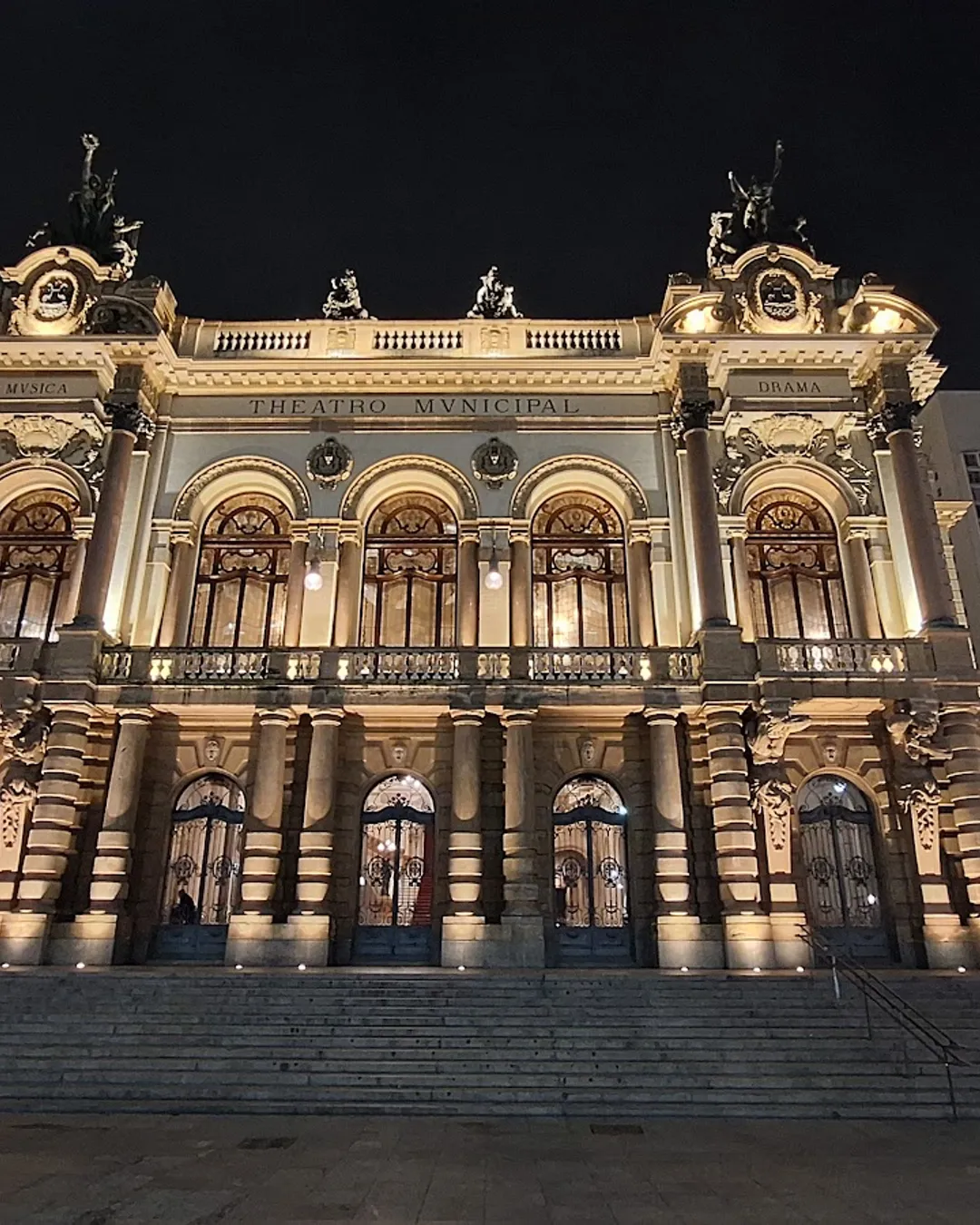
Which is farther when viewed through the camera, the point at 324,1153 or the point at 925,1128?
the point at 925,1128

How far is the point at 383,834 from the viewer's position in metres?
22.2

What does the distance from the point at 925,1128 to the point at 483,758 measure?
12134mm

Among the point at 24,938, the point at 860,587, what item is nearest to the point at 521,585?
the point at 860,587

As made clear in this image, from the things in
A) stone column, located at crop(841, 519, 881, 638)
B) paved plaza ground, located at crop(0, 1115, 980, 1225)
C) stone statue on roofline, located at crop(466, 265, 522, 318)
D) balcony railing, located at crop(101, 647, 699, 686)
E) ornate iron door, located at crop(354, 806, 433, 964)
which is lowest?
paved plaza ground, located at crop(0, 1115, 980, 1225)

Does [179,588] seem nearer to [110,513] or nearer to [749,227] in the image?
[110,513]

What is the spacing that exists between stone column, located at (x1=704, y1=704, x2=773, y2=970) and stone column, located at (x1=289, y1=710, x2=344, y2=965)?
28.9ft

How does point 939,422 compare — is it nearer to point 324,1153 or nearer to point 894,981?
point 894,981

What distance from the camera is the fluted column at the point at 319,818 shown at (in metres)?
20.3

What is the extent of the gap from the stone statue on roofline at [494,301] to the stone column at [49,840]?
51.1 ft

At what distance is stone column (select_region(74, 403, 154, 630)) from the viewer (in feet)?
73.3

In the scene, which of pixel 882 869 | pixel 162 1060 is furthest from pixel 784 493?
pixel 162 1060

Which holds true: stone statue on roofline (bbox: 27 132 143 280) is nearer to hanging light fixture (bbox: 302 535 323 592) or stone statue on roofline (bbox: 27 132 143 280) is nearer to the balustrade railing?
hanging light fixture (bbox: 302 535 323 592)

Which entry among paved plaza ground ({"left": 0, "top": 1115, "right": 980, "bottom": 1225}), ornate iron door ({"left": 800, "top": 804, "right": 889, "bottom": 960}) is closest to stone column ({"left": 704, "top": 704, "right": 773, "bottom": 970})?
ornate iron door ({"left": 800, "top": 804, "right": 889, "bottom": 960})

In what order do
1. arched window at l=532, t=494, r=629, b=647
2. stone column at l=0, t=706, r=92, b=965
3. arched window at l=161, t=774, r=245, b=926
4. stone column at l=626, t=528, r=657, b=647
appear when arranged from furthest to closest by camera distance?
arched window at l=532, t=494, r=629, b=647, stone column at l=626, t=528, r=657, b=647, arched window at l=161, t=774, r=245, b=926, stone column at l=0, t=706, r=92, b=965
